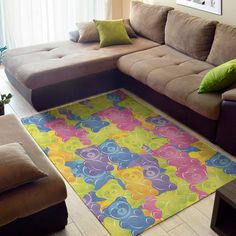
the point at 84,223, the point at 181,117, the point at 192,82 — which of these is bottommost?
the point at 84,223

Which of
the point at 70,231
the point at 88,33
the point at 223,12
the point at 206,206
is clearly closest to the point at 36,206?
the point at 70,231

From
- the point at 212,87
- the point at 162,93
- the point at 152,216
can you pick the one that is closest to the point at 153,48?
the point at 162,93

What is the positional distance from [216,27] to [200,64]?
40 cm

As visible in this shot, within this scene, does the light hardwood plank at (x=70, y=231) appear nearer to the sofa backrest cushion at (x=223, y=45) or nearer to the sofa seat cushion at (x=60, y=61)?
the sofa seat cushion at (x=60, y=61)

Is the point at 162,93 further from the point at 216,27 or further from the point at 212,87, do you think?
the point at 216,27

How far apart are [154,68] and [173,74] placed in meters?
0.23

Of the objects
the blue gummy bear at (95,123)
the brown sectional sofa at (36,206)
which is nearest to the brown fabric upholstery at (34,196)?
the brown sectional sofa at (36,206)

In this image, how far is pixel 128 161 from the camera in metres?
2.65

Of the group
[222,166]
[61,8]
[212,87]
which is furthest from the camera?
[61,8]

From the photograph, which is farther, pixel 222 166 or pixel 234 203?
pixel 222 166

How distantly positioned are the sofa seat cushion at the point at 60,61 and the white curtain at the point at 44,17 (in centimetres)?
83

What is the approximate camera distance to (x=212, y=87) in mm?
2752

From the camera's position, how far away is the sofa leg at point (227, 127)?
2572 millimetres

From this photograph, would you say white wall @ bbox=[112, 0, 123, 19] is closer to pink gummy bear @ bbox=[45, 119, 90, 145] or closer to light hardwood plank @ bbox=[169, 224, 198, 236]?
pink gummy bear @ bbox=[45, 119, 90, 145]
